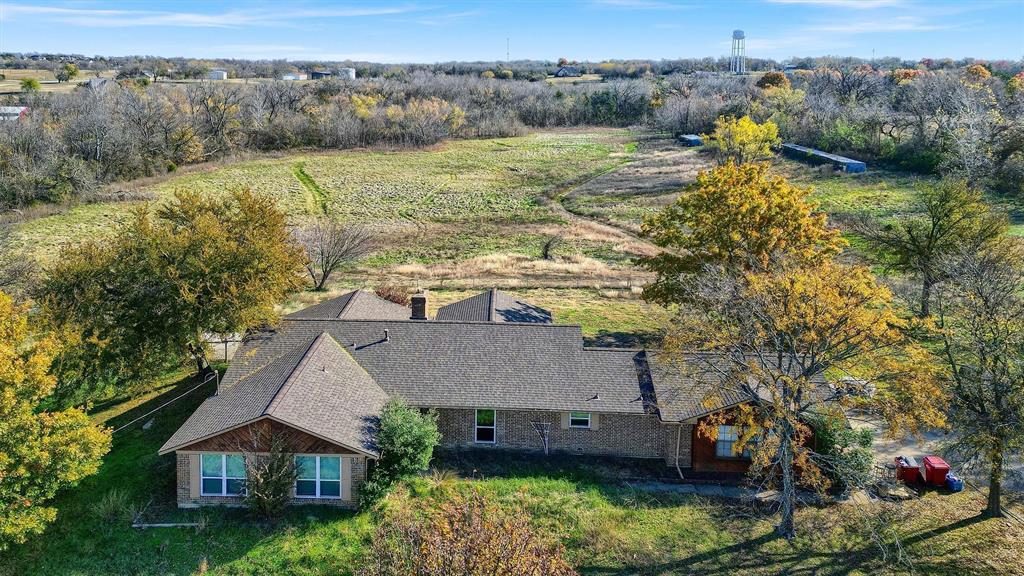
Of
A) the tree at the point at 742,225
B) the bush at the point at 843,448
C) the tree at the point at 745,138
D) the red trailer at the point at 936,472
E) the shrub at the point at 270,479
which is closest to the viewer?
the shrub at the point at 270,479

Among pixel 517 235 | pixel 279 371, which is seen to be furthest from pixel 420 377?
pixel 517 235

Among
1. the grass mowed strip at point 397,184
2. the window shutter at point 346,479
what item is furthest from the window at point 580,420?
the grass mowed strip at point 397,184

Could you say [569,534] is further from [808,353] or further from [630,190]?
[630,190]

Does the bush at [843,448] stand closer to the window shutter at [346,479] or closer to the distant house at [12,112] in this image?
the window shutter at [346,479]

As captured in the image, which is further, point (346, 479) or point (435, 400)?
point (435, 400)

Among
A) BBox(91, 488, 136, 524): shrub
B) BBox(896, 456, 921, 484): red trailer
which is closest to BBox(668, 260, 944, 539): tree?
BBox(896, 456, 921, 484): red trailer

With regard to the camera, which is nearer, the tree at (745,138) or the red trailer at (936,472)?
the red trailer at (936,472)

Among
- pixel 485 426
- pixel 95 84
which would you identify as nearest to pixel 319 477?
pixel 485 426
